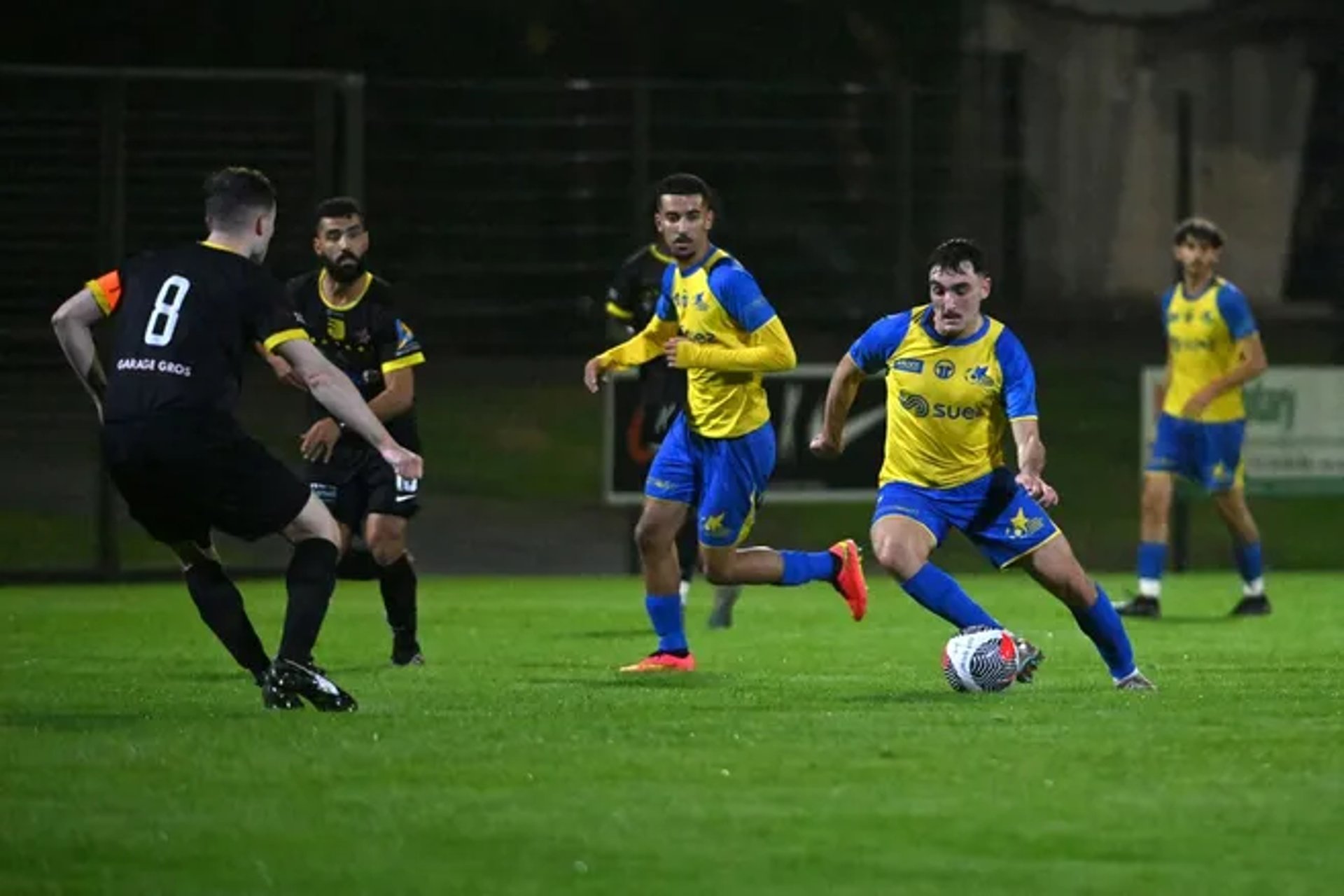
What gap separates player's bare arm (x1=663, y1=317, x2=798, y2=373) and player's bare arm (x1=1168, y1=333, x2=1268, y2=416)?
4821 millimetres

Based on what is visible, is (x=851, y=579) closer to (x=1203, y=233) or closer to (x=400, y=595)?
(x=400, y=595)

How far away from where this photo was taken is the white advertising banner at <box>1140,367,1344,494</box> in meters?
19.8

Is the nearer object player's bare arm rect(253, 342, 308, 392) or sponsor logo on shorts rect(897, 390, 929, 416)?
player's bare arm rect(253, 342, 308, 392)

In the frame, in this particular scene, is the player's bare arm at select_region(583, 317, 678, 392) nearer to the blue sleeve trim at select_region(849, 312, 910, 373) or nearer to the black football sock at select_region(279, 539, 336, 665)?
the blue sleeve trim at select_region(849, 312, 910, 373)

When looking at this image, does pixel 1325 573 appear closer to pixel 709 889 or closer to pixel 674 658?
pixel 674 658

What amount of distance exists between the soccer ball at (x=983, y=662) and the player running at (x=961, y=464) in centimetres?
6

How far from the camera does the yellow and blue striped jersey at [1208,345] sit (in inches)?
662

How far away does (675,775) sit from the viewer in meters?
8.91

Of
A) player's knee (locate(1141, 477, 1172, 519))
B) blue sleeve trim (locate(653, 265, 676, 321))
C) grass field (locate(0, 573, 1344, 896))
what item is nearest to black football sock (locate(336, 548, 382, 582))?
grass field (locate(0, 573, 1344, 896))

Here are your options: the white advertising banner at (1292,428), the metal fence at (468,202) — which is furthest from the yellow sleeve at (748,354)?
the white advertising banner at (1292,428)

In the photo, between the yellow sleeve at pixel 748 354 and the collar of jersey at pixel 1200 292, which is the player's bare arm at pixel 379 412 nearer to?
the yellow sleeve at pixel 748 354

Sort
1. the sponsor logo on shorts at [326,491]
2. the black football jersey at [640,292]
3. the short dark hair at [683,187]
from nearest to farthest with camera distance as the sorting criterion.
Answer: the short dark hair at [683,187]
the sponsor logo on shorts at [326,491]
the black football jersey at [640,292]

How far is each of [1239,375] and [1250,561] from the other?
0.99 metres

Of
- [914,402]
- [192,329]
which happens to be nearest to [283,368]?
[192,329]
